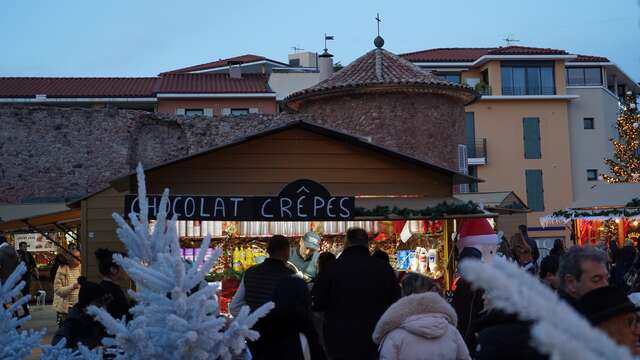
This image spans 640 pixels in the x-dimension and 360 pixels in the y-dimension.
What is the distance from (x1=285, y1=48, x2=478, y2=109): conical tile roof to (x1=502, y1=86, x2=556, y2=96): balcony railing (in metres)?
24.7

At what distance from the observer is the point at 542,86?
47250 mm

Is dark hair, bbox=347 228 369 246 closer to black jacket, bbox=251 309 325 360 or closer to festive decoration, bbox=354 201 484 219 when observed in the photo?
black jacket, bbox=251 309 325 360

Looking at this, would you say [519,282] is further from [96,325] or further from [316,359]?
[96,325]

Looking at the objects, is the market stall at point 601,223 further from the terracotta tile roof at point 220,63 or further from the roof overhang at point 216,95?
the terracotta tile roof at point 220,63

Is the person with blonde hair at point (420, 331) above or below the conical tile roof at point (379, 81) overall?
below

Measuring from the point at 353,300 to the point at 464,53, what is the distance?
44634 mm

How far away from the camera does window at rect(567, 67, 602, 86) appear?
49.8 metres

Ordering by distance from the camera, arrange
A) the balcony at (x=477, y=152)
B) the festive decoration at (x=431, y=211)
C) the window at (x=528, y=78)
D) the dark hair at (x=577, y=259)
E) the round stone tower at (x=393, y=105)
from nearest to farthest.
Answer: the dark hair at (x=577, y=259) < the festive decoration at (x=431, y=211) < the round stone tower at (x=393, y=105) < the balcony at (x=477, y=152) < the window at (x=528, y=78)

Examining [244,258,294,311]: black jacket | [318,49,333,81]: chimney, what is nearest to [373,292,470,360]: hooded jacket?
[244,258,294,311]: black jacket

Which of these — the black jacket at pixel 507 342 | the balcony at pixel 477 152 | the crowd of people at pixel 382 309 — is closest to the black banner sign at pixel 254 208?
the crowd of people at pixel 382 309

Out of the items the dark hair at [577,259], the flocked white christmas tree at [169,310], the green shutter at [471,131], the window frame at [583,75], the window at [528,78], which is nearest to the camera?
the flocked white christmas tree at [169,310]

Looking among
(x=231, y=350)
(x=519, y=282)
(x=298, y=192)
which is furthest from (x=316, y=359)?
(x=298, y=192)

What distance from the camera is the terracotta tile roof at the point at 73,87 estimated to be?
135 ft

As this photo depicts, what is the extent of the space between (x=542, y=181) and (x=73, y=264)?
3583 centimetres
